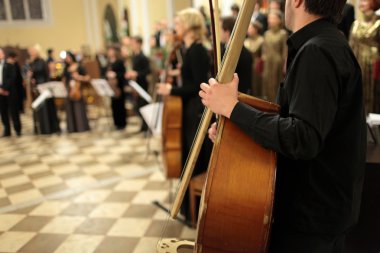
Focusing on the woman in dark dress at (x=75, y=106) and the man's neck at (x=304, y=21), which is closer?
the man's neck at (x=304, y=21)

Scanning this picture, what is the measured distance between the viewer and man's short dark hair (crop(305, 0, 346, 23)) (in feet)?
3.82

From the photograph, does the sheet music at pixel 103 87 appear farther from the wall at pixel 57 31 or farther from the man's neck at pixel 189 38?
the wall at pixel 57 31

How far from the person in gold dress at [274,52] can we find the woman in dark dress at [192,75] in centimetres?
296

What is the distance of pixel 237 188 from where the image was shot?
4.14 ft

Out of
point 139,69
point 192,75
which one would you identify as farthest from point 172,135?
point 139,69

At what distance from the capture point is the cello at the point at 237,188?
1229 millimetres

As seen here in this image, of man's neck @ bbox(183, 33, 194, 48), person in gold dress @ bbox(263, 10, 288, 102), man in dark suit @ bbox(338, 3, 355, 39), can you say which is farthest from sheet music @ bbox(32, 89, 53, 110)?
man in dark suit @ bbox(338, 3, 355, 39)

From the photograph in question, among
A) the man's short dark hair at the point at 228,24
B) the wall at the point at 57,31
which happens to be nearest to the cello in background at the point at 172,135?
the man's short dark hair at the point at 228,24

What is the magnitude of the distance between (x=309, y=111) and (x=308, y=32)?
288 mm

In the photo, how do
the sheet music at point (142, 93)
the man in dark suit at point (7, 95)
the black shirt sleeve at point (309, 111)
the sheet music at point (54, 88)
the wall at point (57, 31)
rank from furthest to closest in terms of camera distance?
the wall at point (57, 31) → the man in dark suit at point (7, 95) → the sheet music at point (54, 88) → the sheet music at point (142, 93) → the black shirt sleeve at point (309, 111)

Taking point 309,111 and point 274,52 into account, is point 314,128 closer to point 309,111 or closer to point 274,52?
point 309,111

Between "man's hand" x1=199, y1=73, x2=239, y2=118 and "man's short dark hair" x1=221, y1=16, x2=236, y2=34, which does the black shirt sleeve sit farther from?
"man's short dark hair" x1=221, y1=16, x2=236, y2=34

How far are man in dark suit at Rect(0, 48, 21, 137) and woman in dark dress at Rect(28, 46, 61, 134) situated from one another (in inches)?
15.0

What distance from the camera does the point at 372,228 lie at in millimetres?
2051
